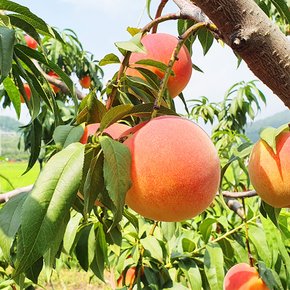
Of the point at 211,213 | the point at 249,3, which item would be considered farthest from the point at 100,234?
the point at 211,213

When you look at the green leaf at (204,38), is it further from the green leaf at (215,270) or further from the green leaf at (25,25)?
the green leaf at (215,270)

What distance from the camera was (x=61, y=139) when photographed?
503mm

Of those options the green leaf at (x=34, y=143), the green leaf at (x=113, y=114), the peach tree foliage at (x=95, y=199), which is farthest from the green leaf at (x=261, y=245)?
the green leaf at (x=113, y=114)

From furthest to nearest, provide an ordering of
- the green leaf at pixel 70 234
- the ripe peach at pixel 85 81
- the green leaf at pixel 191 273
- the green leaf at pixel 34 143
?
the ripe peach at pixel 85 81 < the green leaf at pixel 191 273 < the green leaf at pixel 70 234 < the green leaf at pixel 34 143

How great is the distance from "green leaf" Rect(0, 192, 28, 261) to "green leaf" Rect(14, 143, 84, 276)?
0.09 meters

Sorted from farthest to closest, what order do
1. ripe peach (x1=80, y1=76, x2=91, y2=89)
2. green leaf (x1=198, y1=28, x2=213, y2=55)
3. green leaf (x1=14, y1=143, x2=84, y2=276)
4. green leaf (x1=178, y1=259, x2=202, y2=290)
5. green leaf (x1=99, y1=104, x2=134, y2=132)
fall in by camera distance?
ripe peach (x1=80, y1=76, x2=91, y2=89), green leaf (x1=178, y1=259, x2=202, y2=290), green leaf (x1=198, y1=28, x2=213, y2=55), green leaf (x1=99, y1=104, x2=134, y2=132), green leaf (x1=14, y1=143, x2=84, y2=276)

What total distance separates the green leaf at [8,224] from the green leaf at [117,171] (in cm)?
11

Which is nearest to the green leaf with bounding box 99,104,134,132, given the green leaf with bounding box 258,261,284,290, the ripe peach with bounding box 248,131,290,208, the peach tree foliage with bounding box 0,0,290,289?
the peach tree foliage with bounding box 0,0,290,289

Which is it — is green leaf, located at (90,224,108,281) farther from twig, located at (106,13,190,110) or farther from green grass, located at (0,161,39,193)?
twig, located at (106,13,190,110)

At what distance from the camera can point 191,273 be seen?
3.60ft

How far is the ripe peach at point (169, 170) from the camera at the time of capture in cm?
46

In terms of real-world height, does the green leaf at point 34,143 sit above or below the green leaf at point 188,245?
above

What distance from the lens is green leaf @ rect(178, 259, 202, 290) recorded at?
1.07 metres

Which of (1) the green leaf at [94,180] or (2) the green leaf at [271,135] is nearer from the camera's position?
(1) the green leaf at [94,180]
